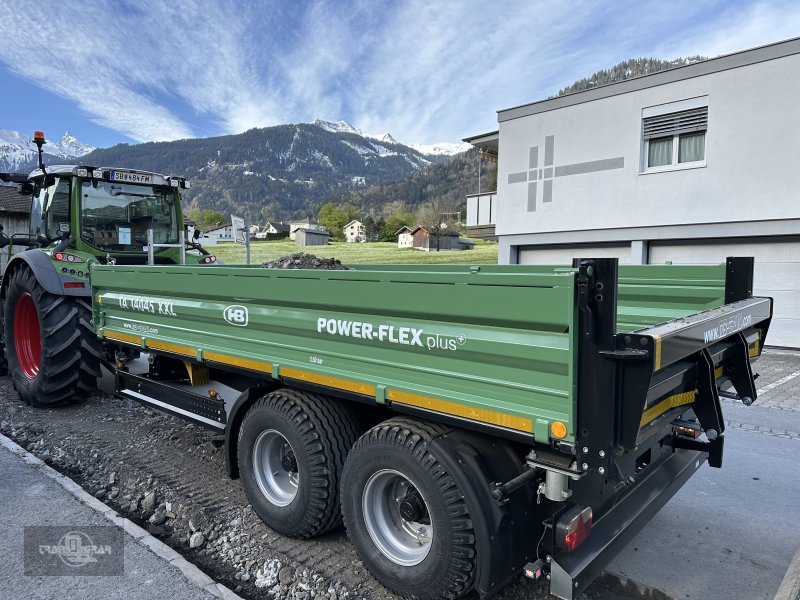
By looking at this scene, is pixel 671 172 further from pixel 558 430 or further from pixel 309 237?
pixel 309 237

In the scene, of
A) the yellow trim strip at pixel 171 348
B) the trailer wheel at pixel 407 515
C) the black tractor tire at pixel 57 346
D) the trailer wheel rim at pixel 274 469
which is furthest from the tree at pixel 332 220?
the trailer wheel at pixel 407 515

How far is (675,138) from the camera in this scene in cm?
1136

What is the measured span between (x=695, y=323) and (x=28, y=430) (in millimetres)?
5702

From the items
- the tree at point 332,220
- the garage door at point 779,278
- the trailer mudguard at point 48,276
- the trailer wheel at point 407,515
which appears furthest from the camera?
the tree at point 332,220

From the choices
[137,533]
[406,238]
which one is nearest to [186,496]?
[137,533]

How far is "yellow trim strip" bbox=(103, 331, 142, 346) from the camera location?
183 inches

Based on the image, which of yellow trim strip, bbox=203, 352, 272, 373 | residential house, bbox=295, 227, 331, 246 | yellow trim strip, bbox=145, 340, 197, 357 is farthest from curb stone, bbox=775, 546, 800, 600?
residential house, bbox=295, 227, 331, 246

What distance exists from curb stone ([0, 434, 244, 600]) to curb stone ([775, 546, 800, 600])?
8.39 ft

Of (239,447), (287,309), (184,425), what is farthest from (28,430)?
(287,309)

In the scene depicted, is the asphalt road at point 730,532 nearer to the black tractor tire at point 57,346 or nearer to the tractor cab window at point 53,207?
the black tractor tire at point 57,346

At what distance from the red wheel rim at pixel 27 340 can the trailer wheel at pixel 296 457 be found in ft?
13.5

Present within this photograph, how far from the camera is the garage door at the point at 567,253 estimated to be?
12.5 metres

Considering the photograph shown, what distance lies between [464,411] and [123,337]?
3.69 metres

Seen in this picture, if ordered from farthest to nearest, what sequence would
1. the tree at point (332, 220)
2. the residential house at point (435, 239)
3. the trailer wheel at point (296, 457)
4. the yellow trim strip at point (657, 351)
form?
the tree at point (332, 220) → the residential house at point (435, 239) → the trailer wheel at point (296, 457) → the yellow trim strip at point (657, 351)
